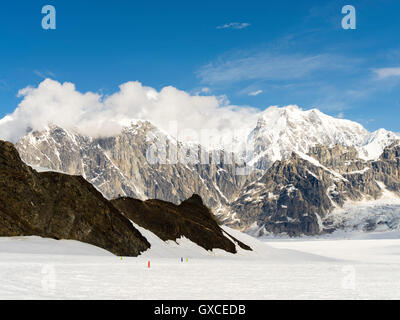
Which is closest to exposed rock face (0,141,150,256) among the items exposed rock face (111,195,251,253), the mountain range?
the mountain range

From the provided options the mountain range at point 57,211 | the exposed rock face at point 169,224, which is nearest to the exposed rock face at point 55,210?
the mountain range at point 57,211

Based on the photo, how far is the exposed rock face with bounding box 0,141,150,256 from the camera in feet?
175

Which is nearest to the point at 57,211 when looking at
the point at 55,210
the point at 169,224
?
the point at 55,210

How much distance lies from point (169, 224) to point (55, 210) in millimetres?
32536

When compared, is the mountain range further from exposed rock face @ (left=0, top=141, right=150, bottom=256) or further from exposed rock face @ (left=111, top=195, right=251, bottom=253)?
exposed rock face @ (left=111, top=195, right=251, bottom=253)

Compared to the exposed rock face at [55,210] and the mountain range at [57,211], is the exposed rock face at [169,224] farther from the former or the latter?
the exposed rock face at [55,210]

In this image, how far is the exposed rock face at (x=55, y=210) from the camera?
53.2 metres

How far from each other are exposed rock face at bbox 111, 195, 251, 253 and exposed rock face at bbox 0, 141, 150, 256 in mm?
16737

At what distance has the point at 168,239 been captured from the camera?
81562mm

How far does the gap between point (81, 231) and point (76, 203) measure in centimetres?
468

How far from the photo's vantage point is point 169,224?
8700 centimetres

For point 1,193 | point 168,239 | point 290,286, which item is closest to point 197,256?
point 168,239

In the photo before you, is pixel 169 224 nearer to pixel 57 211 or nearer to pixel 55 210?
pixel 57 211
